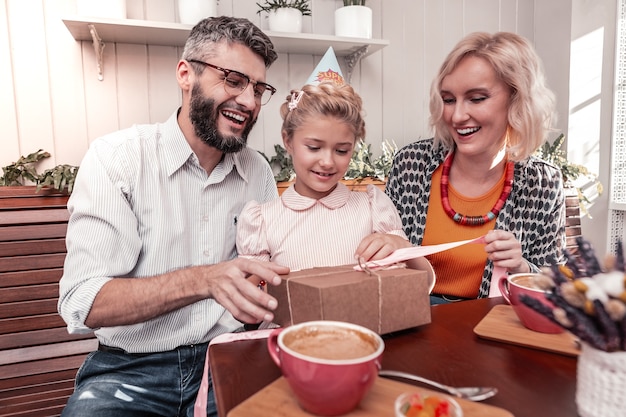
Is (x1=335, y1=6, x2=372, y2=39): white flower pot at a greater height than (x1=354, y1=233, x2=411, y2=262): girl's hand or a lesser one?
greater

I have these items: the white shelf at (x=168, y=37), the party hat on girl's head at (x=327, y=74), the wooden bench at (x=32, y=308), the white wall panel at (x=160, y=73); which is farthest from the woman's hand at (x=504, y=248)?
the white wall panel at (x=160, y=73)

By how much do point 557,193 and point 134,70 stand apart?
2.39m

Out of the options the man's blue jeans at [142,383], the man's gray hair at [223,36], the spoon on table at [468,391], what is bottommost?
the man's blue jeans at [142,383]

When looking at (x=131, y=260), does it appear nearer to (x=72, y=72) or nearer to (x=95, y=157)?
(x=95, y=157)

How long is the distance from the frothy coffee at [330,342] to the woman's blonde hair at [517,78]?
1.35 metres

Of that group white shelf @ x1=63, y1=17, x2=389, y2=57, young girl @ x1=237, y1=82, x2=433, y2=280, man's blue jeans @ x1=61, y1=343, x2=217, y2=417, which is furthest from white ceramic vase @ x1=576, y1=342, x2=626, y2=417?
white shelf @ x1=63, y1=17, x2=389, y2=57

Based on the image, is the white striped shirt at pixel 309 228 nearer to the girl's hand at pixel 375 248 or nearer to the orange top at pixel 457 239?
the girl's hand at pixel 375 248

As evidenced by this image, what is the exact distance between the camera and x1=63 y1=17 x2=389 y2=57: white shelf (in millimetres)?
2361

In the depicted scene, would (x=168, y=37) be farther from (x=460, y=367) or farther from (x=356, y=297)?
(x=460, y=367)

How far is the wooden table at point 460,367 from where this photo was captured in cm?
67

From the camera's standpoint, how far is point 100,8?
2.34 m

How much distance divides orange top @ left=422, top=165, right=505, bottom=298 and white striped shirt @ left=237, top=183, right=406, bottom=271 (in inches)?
15.5

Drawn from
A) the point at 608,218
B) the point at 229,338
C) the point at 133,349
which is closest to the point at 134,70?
the point at 133,349

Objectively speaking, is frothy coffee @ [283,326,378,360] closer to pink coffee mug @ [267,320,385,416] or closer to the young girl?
pink coffee mug @ [267,320,385,416]
